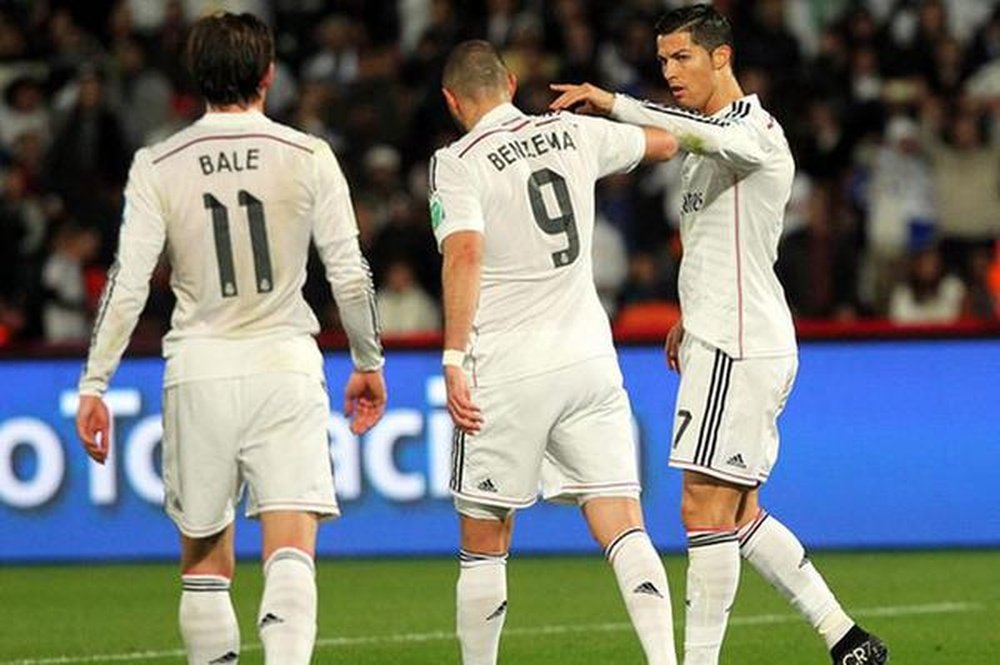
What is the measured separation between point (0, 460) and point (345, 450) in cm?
192

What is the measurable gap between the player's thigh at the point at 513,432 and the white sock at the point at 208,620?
3.26ft

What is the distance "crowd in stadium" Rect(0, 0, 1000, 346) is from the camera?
16688 millimetres

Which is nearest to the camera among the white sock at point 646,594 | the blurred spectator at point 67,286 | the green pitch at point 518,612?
the white sock at point 646,594

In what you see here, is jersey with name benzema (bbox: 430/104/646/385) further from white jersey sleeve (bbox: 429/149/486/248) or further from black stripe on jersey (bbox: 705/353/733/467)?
black stripe on jersey (bbox: 705/353/733/467)

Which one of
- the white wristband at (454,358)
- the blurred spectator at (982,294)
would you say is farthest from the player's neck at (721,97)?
the blurred spectator at (982,294)

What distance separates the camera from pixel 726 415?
8500 millimetres

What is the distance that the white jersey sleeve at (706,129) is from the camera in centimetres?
819

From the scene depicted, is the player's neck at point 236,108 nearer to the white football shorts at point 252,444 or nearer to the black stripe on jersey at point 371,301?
the black stripe on jersey at point 371,301

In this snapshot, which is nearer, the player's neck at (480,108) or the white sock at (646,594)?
the white sock at (646,594)

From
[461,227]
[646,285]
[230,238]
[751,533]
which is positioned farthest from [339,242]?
[646,285]

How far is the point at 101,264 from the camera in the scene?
17.4 m

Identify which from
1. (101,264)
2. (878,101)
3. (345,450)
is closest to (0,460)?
(345,450)

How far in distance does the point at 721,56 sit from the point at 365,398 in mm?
1804

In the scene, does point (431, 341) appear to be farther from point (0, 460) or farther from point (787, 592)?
point (787, 592)
